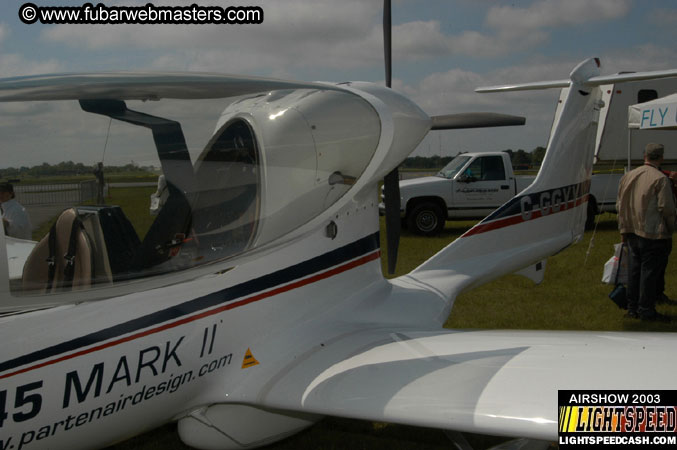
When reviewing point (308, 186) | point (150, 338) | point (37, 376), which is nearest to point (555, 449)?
point (308, 186)

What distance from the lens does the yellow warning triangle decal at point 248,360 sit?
9.18 feet

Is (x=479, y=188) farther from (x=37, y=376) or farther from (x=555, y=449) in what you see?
(x=37, y=376)

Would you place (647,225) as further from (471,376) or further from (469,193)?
(469,193)

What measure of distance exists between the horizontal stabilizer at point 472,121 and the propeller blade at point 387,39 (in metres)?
0.46

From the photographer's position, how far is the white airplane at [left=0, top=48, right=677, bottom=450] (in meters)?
2.18

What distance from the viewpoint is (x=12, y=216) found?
2.10 metres

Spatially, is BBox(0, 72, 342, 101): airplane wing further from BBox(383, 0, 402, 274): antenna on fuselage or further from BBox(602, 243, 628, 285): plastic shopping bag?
BBox(602, 243, 628, 285): plastic shopping bag

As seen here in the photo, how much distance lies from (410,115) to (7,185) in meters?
2.20

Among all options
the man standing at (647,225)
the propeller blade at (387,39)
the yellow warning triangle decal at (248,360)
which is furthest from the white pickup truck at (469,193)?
the yellow warning triangle decal at (248,360)

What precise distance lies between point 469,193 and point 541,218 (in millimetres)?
7867

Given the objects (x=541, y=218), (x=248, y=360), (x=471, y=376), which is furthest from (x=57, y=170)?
(x=541, y=218)

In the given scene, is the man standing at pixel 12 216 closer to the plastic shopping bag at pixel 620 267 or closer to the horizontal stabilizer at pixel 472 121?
the horizontal stabilizer at pixel 472 121

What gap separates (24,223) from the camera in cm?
217

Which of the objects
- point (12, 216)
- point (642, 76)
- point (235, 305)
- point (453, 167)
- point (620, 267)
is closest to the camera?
point (12, 216)
